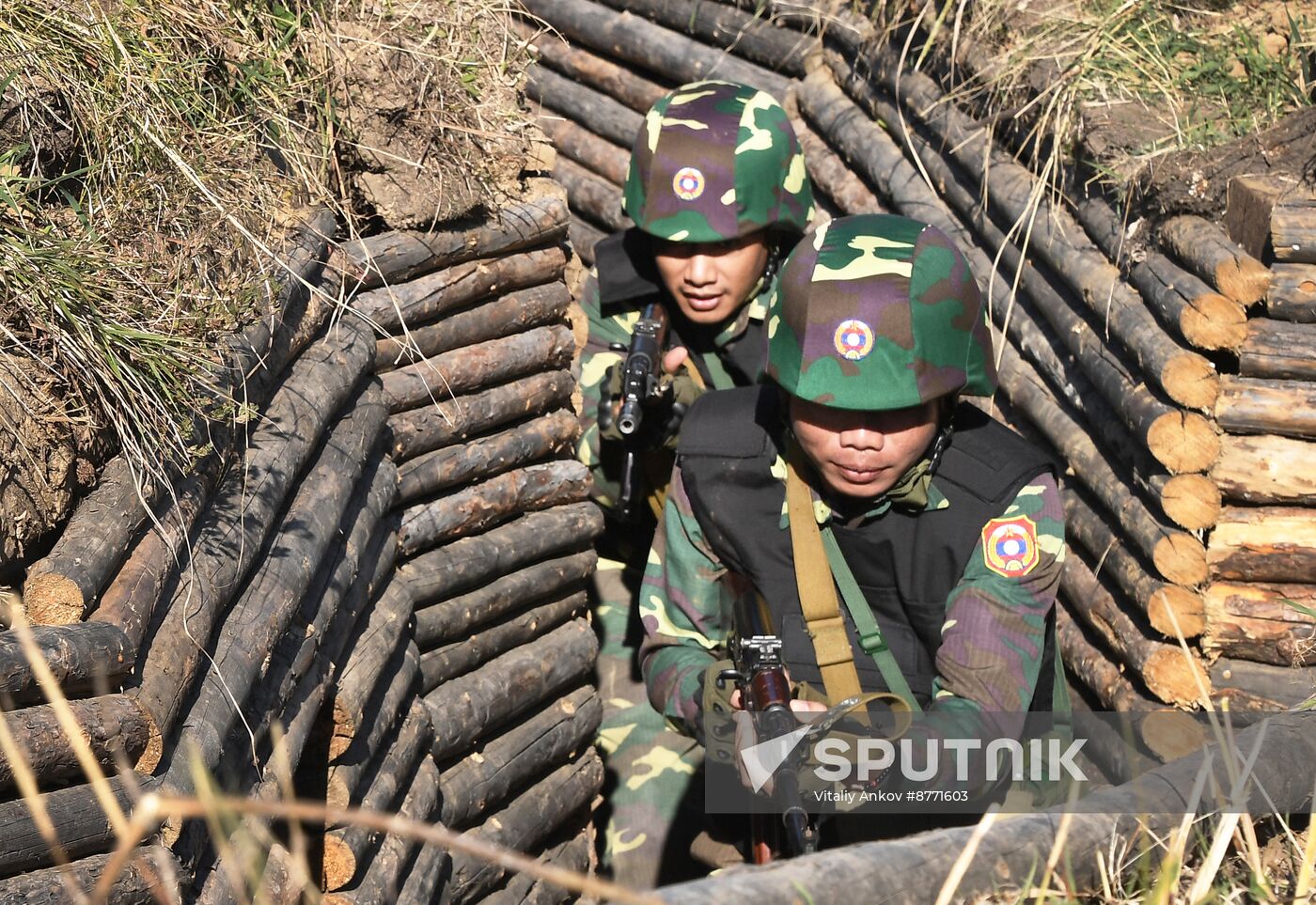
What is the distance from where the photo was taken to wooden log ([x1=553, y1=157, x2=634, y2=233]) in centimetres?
941

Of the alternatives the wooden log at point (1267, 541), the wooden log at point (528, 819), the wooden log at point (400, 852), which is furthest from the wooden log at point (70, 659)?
the wooden log at point (1267, 541)

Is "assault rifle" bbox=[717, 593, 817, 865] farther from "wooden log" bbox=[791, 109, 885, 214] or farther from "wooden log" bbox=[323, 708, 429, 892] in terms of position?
"wooden log" bbox=[791, 109, 885, 214]

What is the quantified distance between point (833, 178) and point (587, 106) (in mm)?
2302

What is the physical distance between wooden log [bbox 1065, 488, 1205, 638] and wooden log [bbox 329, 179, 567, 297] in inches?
89.1

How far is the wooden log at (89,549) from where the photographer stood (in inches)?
112

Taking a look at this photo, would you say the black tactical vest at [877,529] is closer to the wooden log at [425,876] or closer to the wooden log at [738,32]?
the wooden log at [425,876]

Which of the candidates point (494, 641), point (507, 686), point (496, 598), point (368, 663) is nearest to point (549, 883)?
point (507, 686)

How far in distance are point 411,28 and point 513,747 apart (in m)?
2.66

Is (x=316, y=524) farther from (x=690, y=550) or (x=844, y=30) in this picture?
(x=844, y=30)

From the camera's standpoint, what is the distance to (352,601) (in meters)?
4.25

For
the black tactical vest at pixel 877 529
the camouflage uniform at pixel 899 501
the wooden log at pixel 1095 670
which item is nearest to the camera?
the camouflage uniform at pixel 899 501

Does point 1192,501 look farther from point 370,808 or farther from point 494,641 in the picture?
point 370,808

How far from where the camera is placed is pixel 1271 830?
3.16 m

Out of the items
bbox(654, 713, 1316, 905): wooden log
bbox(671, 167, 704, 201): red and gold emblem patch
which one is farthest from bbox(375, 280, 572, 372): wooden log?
bbox(654, 713, 1316, 905): wooden log
